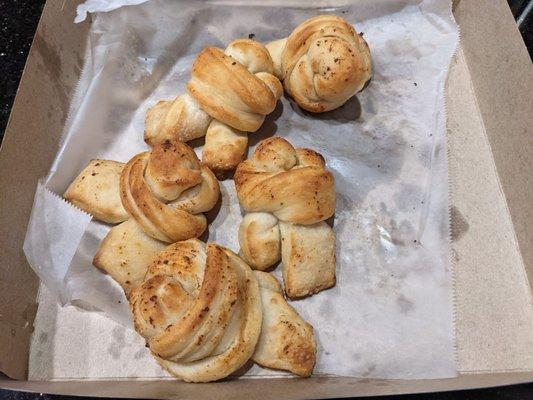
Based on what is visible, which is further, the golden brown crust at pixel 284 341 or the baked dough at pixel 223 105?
the baked dough at pixel 223 105

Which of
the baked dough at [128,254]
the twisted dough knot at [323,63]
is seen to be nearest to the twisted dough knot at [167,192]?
the baked dough at [128,254]

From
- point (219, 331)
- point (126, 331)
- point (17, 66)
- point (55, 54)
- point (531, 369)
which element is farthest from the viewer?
point (17, 66)

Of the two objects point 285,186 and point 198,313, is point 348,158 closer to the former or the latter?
point 285,186

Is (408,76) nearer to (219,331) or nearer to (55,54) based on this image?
(219,331)

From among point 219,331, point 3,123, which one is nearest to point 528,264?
point 219,331

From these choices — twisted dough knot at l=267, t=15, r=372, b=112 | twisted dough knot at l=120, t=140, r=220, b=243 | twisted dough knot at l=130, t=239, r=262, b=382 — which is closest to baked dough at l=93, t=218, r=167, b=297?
twisted dough knot at l=120, t=140, r=220, b=243

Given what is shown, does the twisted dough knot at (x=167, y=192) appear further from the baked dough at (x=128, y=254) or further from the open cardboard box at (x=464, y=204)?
the open cardboard box at (x=464, y=204)

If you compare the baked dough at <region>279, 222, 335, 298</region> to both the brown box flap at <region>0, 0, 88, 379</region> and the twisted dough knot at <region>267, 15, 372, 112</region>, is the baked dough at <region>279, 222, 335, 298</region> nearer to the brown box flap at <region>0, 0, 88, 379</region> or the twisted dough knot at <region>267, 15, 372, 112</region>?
the twisted dough knot at <region>267, 15, 372, 112</region>

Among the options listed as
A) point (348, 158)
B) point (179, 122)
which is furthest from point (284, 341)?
point (179, 122)
